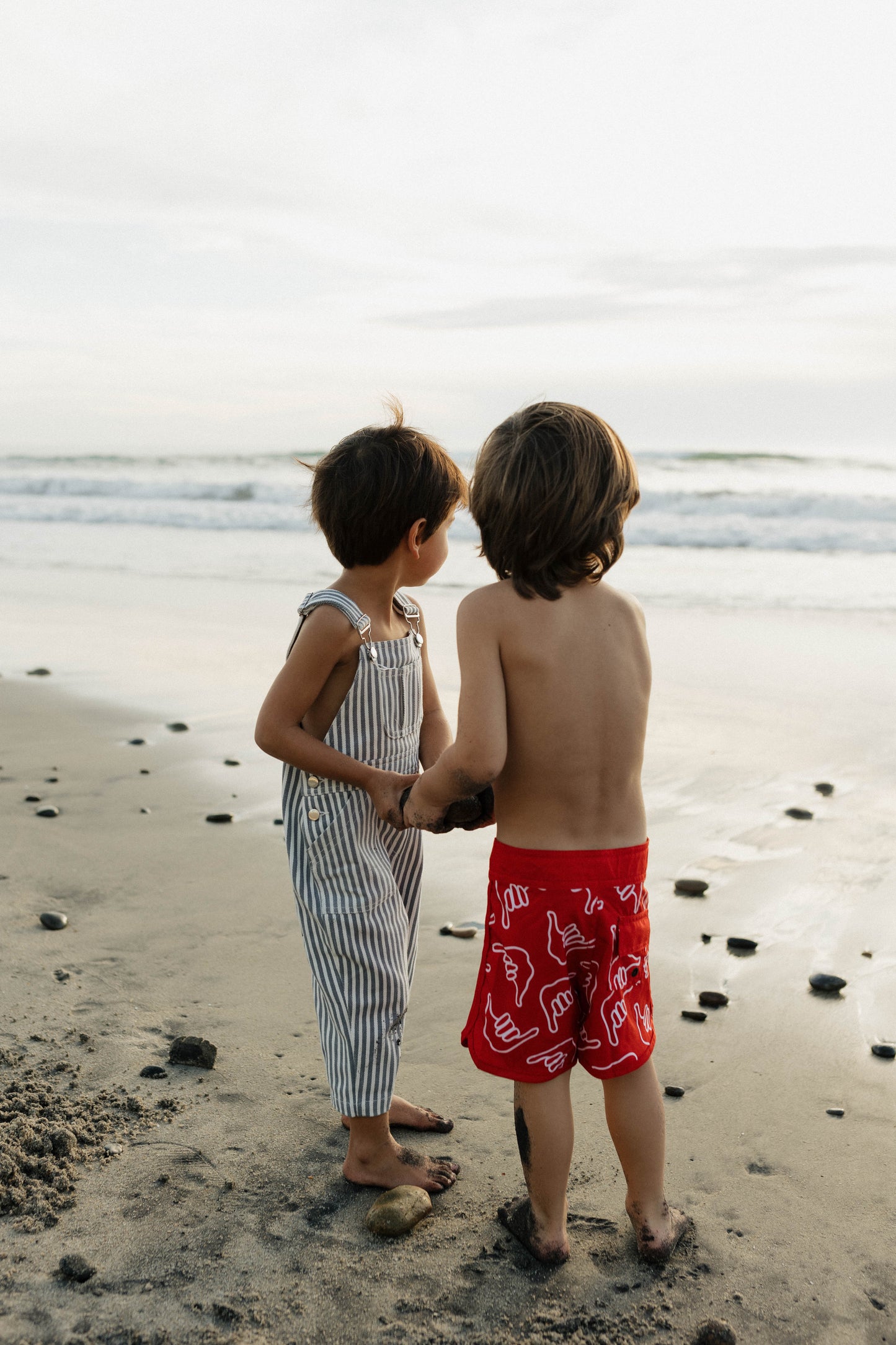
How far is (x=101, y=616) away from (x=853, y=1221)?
9264 millimetres

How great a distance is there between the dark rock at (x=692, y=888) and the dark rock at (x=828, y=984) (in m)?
0.73

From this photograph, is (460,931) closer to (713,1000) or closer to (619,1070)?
(713,1000)

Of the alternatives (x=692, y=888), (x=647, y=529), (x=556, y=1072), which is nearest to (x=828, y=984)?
(x=692, y=888)

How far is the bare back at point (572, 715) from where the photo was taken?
2350 millimetres

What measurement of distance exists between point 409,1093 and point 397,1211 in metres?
0.63

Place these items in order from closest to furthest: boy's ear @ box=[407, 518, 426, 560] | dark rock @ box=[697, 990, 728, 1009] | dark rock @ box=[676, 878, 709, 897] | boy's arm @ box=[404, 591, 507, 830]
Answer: boy's arm @ box=[404, 591, 507, 830] → boy's ear @ box=[407, 518, 426, 560] → dark rock @ box=[697, 990, 728, 1009] → dark rock @ box=[676, 878, 709, 897]

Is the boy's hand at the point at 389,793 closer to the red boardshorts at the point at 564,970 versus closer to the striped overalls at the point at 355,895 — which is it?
the striped overalls at the point at 355,895

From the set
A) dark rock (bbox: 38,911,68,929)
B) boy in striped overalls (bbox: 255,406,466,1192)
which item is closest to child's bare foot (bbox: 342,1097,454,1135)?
boy in striped overalls (bbox: 255,406,466,1192)

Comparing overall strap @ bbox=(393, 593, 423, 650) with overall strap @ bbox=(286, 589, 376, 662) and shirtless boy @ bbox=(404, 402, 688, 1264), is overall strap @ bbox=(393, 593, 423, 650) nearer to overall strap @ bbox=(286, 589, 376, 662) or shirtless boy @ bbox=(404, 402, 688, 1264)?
overall strap @ bbox=(286, 589, 376, 662)

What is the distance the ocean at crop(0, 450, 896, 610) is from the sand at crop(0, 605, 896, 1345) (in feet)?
24.0

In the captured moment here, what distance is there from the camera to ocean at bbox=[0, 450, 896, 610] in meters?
13.4

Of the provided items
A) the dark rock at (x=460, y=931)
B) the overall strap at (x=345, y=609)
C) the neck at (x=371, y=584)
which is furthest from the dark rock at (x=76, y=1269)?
the dark rock at (x=460, y=931)

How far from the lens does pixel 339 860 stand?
8.64 feet

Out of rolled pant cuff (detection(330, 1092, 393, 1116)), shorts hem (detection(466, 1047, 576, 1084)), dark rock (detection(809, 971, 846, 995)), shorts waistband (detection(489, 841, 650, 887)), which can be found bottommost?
dark rock (detection(809, 971, 846, 995))
